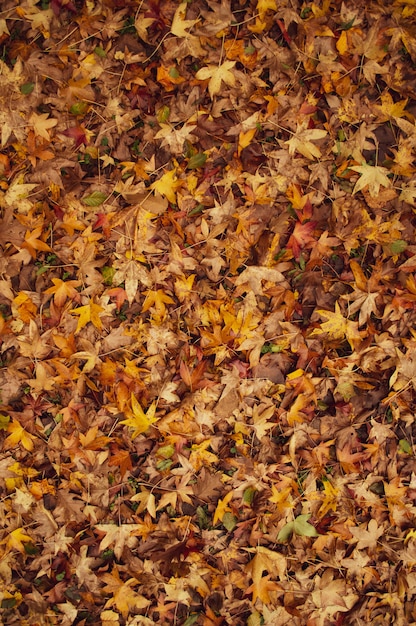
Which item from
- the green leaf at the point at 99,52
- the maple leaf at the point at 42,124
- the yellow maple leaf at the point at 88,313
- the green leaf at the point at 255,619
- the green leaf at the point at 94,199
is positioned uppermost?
the green leaf at the point at 99,52

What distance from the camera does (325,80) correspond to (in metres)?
1.69

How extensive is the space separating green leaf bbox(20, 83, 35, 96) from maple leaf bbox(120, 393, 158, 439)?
1.05 m

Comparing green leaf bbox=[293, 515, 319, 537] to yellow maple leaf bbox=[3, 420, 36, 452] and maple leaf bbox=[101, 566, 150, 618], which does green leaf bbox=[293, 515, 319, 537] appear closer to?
maple leaf bbox=[101, 566, 150, 618]

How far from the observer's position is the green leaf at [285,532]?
64.8 inches

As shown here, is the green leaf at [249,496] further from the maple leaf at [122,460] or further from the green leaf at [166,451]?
the maple leaf at [122,460]

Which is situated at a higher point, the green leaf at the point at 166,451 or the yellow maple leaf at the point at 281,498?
the green leaf at the point at 166,451

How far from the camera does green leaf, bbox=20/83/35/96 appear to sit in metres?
1.69

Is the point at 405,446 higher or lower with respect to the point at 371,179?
lower

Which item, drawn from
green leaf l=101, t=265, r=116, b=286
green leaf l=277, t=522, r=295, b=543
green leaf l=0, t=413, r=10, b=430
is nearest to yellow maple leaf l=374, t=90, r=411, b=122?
green leaf l=101, t=265, r=116, b=286

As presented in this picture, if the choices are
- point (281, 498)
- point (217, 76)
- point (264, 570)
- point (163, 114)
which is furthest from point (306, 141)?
point (264, 570)

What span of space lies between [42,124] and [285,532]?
1.54 meters

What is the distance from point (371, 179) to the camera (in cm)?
168

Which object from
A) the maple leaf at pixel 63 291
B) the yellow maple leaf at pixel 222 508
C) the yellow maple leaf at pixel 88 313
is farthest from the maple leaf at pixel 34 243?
the yellow maple leaf at pixel 222 508

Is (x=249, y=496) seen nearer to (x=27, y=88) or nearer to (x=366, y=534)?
(x=366, y=534)
